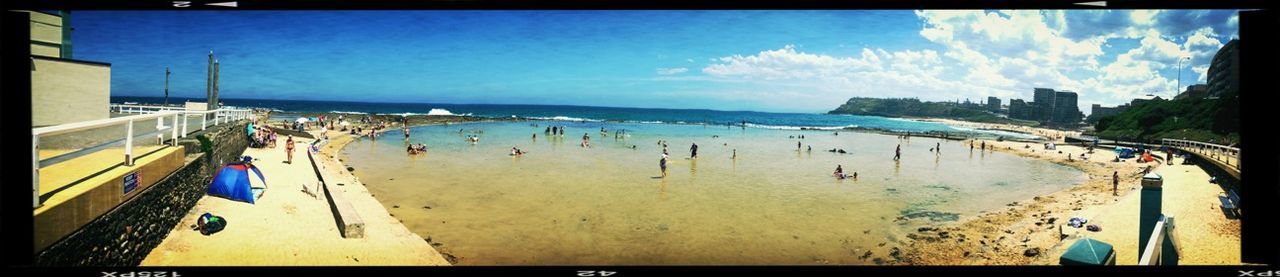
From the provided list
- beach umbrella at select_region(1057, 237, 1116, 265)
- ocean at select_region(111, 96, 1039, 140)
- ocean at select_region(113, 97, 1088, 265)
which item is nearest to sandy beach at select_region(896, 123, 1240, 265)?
ocean at select_region(113, 97, 1088, 265)

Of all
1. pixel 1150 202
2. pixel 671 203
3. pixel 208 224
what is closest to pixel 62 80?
pixel 208 224

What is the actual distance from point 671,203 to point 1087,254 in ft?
30.0

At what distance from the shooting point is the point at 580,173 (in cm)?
1820

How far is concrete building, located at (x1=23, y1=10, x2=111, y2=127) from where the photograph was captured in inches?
240

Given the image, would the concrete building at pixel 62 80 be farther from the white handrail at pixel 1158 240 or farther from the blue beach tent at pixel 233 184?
the white handrail at pixel 1158 240

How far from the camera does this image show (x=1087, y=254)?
381 centimetres

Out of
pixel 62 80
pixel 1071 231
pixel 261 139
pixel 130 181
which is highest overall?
pixel 62 80

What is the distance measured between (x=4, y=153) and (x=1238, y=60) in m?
8.34

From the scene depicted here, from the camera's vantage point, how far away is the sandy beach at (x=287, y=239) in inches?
234

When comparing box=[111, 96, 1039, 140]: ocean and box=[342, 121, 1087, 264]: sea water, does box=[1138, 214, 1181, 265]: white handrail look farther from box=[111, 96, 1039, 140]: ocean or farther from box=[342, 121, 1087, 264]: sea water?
box=[111, 96, 1039, 140]: ocean

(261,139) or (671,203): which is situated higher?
(261,139)

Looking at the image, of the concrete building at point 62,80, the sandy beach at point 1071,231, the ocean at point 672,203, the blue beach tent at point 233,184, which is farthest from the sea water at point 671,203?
the concrete building at point 62,80

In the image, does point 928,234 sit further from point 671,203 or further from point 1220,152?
point 1220,152
